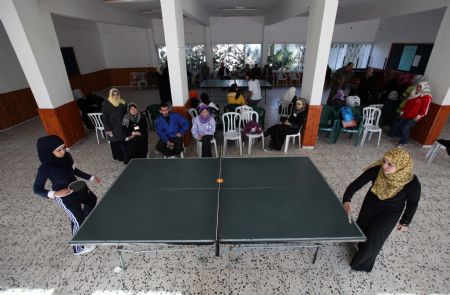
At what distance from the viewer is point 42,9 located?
4684mm

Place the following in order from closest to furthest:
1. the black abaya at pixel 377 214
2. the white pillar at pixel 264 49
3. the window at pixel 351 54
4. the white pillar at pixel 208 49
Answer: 1. the black abaya at pixel 377 214
2. the white pillar at pixel 264 49
3. the white pillar at pixel 208 49
4. the window at pixel 351 54

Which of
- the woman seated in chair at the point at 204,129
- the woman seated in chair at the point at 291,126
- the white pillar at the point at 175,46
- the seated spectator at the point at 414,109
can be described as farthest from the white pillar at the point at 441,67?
the white pillar at the point at 175,46

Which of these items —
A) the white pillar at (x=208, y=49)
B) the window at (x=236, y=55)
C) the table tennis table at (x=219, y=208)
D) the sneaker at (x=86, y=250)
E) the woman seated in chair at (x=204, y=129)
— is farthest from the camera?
the window at (x=236, y=55)

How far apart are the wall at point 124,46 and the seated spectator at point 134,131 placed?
955 cm

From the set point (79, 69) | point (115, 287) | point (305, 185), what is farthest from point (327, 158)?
point (79, 69)

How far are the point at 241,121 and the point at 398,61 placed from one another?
8.58 m

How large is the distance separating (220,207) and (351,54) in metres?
13.4

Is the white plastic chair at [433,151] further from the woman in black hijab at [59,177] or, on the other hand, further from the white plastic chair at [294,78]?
the white plastic chair at [294,78]

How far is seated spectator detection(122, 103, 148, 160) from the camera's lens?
4148 millimetres

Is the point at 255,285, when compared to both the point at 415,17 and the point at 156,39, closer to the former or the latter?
the point at 415,17

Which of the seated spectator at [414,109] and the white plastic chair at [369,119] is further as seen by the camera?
the white plastic chair at [369,119]

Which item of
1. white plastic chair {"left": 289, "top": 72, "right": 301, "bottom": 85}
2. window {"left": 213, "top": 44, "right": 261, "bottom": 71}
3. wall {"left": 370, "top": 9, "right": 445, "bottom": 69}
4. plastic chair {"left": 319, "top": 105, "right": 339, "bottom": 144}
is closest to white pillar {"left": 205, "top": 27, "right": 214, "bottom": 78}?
window {"left": 213, "top": 44, "right": 261, "bottom": 71}

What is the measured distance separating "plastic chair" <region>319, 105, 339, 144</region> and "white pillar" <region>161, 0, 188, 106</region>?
312cm

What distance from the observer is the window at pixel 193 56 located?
12562 millimetres
